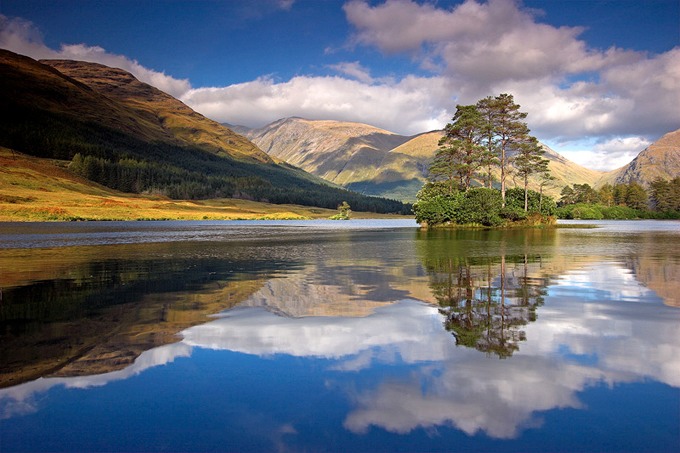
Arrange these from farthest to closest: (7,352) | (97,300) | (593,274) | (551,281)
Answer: (593,274) → (551,281) → (97,300) → (7,352)

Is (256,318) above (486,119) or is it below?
below

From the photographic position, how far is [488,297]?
17594mm

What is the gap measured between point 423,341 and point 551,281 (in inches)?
516

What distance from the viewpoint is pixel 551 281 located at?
22.2m

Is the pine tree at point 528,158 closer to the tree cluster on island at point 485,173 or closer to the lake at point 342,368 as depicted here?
the tree cluster on island at point 485,173

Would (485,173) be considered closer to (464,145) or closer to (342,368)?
(464,145)

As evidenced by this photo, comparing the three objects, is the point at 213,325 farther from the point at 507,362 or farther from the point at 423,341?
the point at 507,362

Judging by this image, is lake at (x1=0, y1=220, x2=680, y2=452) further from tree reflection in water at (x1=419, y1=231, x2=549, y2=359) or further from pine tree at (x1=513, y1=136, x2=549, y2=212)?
pine tree at (x1=513, y1=136, x2=549, y2=212)

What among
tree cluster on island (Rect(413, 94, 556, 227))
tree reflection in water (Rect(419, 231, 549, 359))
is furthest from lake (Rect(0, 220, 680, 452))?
tree cluster on island (Rect(413, 94, 556, 227))

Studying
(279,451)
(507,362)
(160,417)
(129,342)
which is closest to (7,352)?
(129,342)

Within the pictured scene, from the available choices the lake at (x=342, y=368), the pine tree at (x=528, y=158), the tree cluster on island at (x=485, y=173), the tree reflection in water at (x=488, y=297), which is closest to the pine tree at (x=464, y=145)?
the tree cluster on island at (x=485, y=173)

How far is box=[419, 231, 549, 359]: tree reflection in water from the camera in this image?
11945 millimetres

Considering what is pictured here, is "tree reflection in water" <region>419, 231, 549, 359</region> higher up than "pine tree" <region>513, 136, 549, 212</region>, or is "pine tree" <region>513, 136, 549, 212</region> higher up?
"pine tree" <region>513, 136, 549, 212</region>

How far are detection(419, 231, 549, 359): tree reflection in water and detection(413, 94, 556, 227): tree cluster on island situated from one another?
54.6 metres
